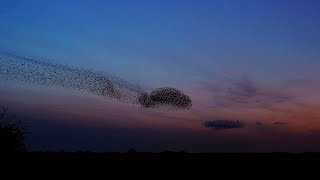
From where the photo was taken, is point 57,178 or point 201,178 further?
point 201,178

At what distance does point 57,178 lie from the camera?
155ft

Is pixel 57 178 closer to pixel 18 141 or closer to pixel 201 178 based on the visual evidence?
pixel 201 178

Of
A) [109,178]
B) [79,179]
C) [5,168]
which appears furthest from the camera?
[109,178]

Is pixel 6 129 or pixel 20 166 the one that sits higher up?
pixel 6 129

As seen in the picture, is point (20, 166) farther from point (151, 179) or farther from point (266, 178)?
point (266, 178)

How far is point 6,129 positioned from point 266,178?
103ft

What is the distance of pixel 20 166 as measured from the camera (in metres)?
26.2

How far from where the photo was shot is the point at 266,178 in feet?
167

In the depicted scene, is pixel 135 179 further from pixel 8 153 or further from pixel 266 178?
pixel 8 153

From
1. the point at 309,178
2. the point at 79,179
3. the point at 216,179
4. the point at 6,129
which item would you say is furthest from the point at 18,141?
the point at 309,178

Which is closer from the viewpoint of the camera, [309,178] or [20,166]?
[20,166]

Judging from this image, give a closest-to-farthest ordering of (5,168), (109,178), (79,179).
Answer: (5,168), (79,179), (109,178)

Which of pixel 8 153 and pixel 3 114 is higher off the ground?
pixel 3 114

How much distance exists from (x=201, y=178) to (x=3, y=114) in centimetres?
2873
